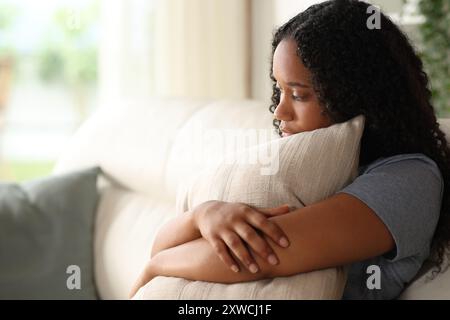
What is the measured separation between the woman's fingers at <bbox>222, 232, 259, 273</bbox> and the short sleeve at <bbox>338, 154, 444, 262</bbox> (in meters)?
0.17

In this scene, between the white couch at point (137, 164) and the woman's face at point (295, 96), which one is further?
the white couch at point (137, 164)

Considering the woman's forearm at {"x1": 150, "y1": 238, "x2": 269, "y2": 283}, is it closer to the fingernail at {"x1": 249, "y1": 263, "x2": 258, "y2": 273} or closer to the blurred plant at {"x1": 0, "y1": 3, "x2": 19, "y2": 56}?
the fingernail at {"x1": 249, "y1": 263, "x2": 258, "y2": 273}

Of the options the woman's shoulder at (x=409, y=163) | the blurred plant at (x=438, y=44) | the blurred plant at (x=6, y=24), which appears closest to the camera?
the woman's shoulder at (x=409, y=163)

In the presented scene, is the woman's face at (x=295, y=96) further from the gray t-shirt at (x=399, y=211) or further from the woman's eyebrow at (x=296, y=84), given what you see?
the gray t-shirt at (x=399, y=211)

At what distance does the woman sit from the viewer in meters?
1.07

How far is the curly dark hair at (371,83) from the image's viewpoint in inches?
47.1

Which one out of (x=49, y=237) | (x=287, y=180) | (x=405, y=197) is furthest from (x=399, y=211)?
(x=49, y=237)

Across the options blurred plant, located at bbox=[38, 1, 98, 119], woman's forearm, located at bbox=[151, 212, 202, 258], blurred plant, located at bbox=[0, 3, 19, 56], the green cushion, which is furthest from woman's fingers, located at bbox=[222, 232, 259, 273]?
blurred plant, located at bbox=[0, 3, 19, 56]

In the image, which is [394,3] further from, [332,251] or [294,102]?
[332,251]

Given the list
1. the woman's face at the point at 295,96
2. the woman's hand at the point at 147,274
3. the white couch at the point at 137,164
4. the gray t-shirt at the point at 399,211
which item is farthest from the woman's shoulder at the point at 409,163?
the white couch at the point at 137,164

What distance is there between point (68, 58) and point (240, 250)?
4.62m

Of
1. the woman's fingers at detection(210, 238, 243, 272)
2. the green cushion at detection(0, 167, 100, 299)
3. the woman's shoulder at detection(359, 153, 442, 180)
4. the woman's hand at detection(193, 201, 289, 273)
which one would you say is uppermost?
the woman's shoulder at detection(359, 153, 442, 180)

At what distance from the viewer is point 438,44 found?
2561 millimetres
